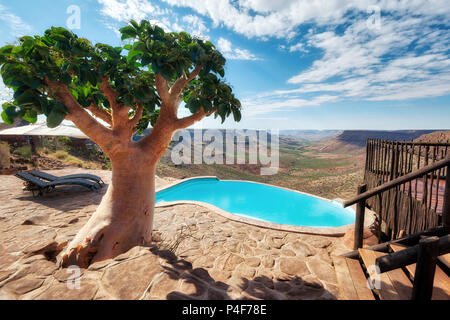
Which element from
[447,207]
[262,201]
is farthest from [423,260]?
[262,201]

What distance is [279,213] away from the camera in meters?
9.31

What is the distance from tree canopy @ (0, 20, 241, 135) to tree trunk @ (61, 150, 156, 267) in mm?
913

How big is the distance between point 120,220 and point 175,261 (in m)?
1.45

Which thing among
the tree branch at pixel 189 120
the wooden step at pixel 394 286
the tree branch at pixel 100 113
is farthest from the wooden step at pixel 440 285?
the tree branch at pixel 100 113

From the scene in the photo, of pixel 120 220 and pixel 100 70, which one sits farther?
pixel 120 220

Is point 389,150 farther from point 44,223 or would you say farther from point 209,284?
point 44,223

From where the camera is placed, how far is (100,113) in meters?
3.64

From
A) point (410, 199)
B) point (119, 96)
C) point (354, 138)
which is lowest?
point (410, 199)

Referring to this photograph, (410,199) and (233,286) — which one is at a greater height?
(410,199)

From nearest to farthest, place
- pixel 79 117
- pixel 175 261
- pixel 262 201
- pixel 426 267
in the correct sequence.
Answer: pixel 426 267 → pixel 175 261 → pixel 79 117 → pixel 262 201

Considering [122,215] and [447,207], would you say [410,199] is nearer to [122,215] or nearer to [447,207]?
[447,207]

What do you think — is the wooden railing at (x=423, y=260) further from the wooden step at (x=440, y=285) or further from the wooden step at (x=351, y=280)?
the wooden step at (x=351, y=280)
